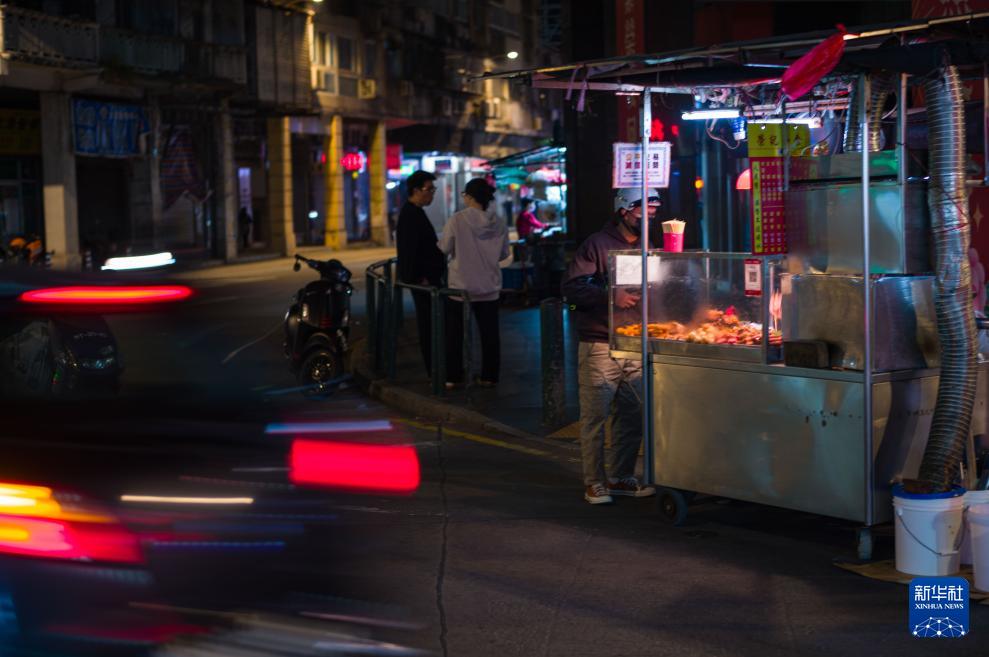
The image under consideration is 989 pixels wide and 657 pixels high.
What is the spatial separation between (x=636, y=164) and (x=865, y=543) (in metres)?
2.64

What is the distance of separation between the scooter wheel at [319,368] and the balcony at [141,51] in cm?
2129

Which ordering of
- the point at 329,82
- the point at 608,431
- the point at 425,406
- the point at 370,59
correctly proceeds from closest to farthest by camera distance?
the point at 608,431 < the point at 425,406 < the point at 329,82 < the point at 370,59

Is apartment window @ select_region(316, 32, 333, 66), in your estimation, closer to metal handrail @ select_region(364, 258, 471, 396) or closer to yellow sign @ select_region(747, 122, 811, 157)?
metal handrail @ select_region(364, 258, 471, 396)

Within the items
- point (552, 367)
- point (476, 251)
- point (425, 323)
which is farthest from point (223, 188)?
point (552, 367)

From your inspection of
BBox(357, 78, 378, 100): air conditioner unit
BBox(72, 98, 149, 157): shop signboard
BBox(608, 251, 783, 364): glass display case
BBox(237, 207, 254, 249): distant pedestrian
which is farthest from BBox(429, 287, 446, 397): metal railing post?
BBox(357, 78, 378, 100): air conditioner unit

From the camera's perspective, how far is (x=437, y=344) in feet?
38.4

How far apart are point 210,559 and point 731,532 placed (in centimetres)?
291

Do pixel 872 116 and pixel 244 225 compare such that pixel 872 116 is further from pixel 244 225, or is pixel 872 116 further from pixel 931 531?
pixel 244 225

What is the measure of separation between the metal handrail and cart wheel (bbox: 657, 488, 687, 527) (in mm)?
3993

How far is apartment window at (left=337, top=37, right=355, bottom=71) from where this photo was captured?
4691 cm

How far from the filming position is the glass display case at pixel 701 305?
6.96 metres

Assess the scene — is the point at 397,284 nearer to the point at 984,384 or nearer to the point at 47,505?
the point at 984,384

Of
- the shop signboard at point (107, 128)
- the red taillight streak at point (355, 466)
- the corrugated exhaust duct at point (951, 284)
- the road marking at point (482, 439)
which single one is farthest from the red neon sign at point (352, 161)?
the corrugated exhaust duct at point (951, 284)

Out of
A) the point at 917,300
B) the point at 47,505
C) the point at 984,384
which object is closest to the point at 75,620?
the point at 47,505
